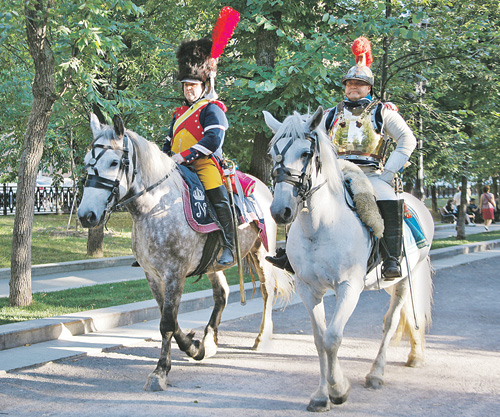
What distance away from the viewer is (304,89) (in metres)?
12.0

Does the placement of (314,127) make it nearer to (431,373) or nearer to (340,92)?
(431,373)

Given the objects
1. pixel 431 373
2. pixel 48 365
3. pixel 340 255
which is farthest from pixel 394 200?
pixel 48 365

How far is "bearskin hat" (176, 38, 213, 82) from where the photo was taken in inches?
271

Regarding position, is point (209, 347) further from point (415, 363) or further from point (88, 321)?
point (415, 363)

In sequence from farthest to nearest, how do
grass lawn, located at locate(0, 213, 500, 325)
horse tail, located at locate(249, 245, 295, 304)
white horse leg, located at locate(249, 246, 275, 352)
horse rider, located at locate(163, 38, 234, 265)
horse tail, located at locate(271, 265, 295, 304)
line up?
grass lawn, located at locate(0, 213, 500, 325) → horse tail, located at locate(271, 265, 295, 304) → horse tail, located at locate(249, 245, 295, 304) → white horse leg, located at locate(249, 246, 275, 352) → horse rider, located at locate(163, 38, 234, 265)

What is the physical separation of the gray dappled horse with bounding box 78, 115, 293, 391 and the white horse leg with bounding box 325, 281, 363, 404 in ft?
5.58

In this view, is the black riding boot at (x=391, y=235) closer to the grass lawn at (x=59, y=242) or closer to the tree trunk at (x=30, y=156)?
the tree trunk at (x=30, y=156)

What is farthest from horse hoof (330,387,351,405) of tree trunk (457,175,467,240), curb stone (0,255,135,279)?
tree trunk (457,175,467,240)

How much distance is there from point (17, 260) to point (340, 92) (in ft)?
26.5

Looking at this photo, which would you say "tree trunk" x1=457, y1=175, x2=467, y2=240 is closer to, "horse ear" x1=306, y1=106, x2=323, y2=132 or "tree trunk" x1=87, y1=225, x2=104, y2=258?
"tree trunk" x1=87, y1=225, x2=104, y2=258

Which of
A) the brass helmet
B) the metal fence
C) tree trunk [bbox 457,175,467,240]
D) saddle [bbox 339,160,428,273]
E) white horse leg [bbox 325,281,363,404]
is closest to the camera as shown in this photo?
white horse leg [bbox 325,281,363,404]

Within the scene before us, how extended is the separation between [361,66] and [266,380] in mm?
3398

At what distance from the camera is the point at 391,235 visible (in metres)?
5.74

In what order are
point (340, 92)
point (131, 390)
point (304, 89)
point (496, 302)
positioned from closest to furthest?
1. point (131, 390)
2. point (496, 302)
3. point (304, 89)
4. point (340, 92)
